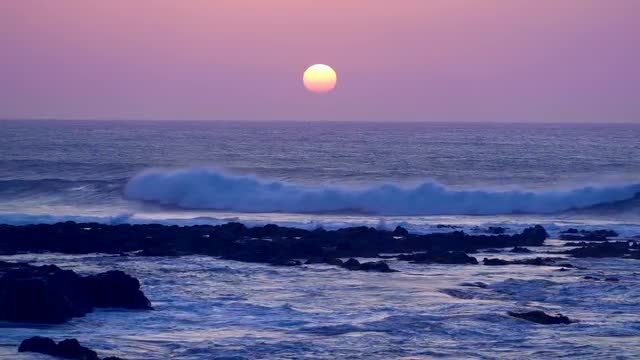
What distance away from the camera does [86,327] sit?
62.0 feet

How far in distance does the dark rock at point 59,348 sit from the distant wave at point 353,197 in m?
33.1

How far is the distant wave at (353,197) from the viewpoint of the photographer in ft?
166

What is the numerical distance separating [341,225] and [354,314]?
66.4 feet

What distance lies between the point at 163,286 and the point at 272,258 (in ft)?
16.6

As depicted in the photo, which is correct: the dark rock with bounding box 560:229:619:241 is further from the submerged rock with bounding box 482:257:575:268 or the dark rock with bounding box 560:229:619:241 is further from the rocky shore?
the submerged rock with bounding box 482:257:575:268

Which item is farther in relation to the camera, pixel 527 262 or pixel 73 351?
pixel 527 262

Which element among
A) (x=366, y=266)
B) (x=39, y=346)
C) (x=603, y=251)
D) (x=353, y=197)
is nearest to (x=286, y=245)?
(x=366, y=266)

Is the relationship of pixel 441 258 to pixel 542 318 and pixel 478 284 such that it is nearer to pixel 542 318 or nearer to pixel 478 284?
pixel 478 284

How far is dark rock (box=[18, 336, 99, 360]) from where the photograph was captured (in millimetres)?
16109

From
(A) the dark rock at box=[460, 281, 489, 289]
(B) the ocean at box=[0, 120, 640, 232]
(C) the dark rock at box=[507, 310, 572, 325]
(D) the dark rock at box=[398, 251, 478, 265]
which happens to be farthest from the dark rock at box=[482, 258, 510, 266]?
(B) the ocean at box=[0, 120, 640, 232]

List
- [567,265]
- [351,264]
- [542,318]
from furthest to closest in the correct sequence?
[567,265]
[351,264]
[542,318]

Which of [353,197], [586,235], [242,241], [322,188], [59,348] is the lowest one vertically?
[59,348]

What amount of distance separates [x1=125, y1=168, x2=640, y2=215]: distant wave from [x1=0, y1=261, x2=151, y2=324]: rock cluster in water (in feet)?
94.5

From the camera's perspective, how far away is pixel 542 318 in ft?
65.2
